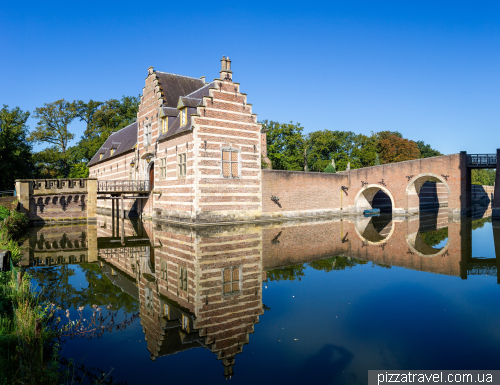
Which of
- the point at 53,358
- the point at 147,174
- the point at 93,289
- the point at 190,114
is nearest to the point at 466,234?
the point at 190,114

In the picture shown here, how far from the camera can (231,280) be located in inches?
320

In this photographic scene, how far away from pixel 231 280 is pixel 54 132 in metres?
40.1

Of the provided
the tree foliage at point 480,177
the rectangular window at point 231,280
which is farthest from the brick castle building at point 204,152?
the tree foliage at point 480,177

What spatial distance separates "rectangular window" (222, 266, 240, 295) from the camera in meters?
7.42

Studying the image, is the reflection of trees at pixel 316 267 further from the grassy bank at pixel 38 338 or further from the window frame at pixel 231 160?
the window frame at pixel 231 160

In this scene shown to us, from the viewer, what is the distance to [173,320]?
5.95 m

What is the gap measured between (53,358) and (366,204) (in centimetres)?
2882

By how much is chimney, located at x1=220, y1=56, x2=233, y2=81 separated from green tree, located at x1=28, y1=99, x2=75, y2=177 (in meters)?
27.8

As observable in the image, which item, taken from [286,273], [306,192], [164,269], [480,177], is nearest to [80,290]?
[164,269]

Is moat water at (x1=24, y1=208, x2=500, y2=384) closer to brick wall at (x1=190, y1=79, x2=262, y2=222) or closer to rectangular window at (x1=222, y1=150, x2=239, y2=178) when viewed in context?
brick wall at (x1=190, y1=79, x2=262, y2=222)

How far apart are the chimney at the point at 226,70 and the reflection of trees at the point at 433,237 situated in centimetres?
1298

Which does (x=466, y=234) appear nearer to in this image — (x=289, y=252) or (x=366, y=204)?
(x=289, y=252)

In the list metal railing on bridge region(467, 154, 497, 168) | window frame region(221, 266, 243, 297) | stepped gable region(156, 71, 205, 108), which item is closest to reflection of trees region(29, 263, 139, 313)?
window frame region(221, 266, 243, 297)

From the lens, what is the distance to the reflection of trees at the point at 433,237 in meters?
14.4
